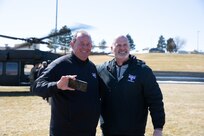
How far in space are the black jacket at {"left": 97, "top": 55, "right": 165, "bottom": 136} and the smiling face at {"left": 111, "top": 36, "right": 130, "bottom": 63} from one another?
107mm

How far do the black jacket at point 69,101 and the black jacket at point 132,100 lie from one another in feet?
0.98

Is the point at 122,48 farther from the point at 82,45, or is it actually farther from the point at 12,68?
the point at 12,68

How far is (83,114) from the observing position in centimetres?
376

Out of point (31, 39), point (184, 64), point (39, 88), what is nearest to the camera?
point (39, 88)

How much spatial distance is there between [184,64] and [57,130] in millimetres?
54113

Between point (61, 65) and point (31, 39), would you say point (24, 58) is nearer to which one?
point (31, 39)

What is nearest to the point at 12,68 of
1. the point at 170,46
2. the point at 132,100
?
the point at 132,100

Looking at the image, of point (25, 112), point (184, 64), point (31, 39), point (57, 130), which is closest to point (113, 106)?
point (57, 130)

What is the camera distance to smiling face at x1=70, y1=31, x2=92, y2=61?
12.5 feet

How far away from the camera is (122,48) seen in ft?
13.5

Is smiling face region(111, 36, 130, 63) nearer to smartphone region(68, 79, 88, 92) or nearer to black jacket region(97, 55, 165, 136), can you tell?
A: black jacket region(97, 55, 165, 136)

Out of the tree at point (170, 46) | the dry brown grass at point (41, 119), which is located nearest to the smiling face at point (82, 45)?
the dry brown grass at point (41, 119)

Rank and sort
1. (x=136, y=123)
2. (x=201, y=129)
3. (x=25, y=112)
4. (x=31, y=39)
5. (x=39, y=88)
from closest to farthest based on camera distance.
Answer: (x=39, y=88) < (x=136, y=123) < (x=201, y=129) < (x=25, y=112) < (x=31, y=39)

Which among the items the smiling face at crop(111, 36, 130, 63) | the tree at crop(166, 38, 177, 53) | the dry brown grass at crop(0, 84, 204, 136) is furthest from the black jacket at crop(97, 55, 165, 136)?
the tree at crop(166, 38, 177, 53)
